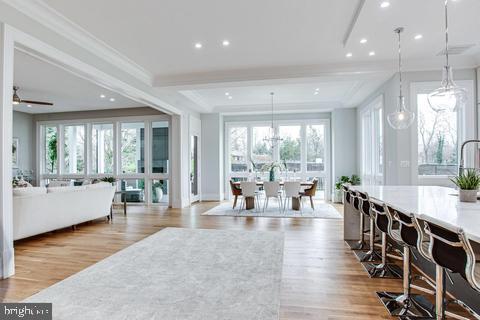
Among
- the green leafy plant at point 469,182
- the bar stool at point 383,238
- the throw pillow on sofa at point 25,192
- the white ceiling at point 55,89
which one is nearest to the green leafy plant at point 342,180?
the bar stool at point 383,238

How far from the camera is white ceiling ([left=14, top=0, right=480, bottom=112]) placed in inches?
124

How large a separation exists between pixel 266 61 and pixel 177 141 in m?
3.67

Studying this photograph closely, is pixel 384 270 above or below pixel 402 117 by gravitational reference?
below

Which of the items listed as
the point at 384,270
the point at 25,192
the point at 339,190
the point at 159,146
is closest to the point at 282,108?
the point at 339,190

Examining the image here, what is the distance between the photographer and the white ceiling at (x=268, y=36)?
3146 millimetres

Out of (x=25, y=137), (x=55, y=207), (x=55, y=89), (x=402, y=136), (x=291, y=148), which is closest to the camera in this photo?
(x=55, y=207)

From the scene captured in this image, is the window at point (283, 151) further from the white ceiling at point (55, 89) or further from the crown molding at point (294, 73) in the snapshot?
the crown molding at point (294, 73)

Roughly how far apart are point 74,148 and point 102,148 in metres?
1.07

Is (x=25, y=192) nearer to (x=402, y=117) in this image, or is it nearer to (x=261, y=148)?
(x=402, y=117)

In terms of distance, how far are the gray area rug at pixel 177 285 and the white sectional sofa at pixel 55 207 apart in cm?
166

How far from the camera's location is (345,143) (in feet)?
27.1

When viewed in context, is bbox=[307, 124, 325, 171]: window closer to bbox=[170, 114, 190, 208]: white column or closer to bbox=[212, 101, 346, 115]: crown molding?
bbox=[212, 101, 346, 115]: crown molding

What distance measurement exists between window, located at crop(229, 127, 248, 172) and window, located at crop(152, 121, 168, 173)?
2.43 m

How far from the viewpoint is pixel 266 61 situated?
15.8ft
